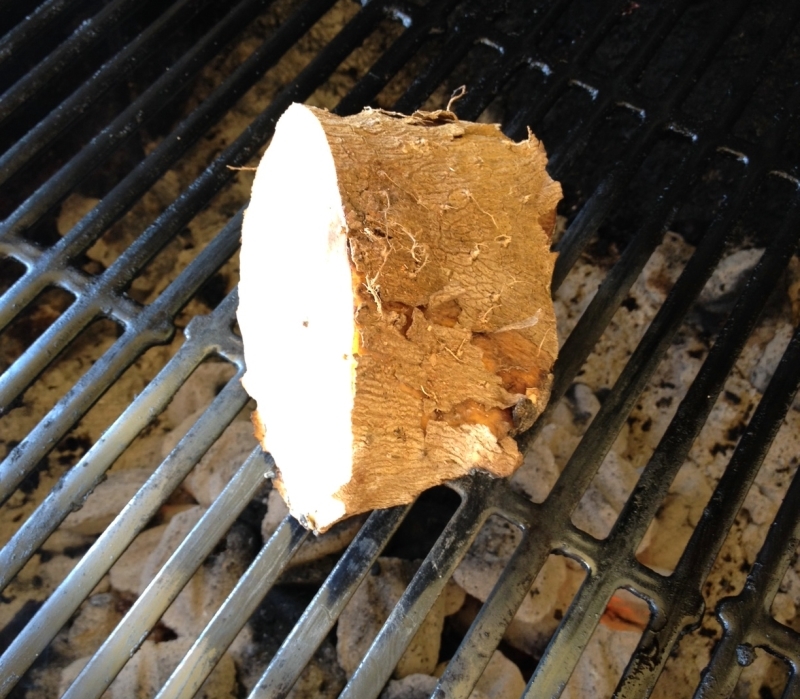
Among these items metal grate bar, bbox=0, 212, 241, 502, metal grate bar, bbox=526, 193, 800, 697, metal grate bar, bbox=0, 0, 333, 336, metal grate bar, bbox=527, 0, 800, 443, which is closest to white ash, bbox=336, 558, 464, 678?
metal grate bar, bbox=526, 193, 800, 697

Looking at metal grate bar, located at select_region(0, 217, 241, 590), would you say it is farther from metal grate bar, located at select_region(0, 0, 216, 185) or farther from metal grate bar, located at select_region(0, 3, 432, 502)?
metal grate bar, located at select_region(0, 0, 216, 185)

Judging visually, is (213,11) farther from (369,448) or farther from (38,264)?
(369,448)

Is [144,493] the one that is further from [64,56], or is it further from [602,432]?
[64,56]

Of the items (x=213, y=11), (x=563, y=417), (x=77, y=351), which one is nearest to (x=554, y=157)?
(x=563, y=417)

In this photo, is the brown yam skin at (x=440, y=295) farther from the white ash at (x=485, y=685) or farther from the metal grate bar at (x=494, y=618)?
the white ash at (x=485, y=685)

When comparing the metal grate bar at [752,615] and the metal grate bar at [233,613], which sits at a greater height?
the metal grate bar at [752,615]

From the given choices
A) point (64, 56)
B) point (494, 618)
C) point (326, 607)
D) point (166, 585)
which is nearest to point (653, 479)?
point (494, 618)

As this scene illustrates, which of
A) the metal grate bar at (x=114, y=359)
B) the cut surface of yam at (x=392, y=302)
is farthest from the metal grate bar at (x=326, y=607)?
the metal grate bar at (x=114, y=359)
